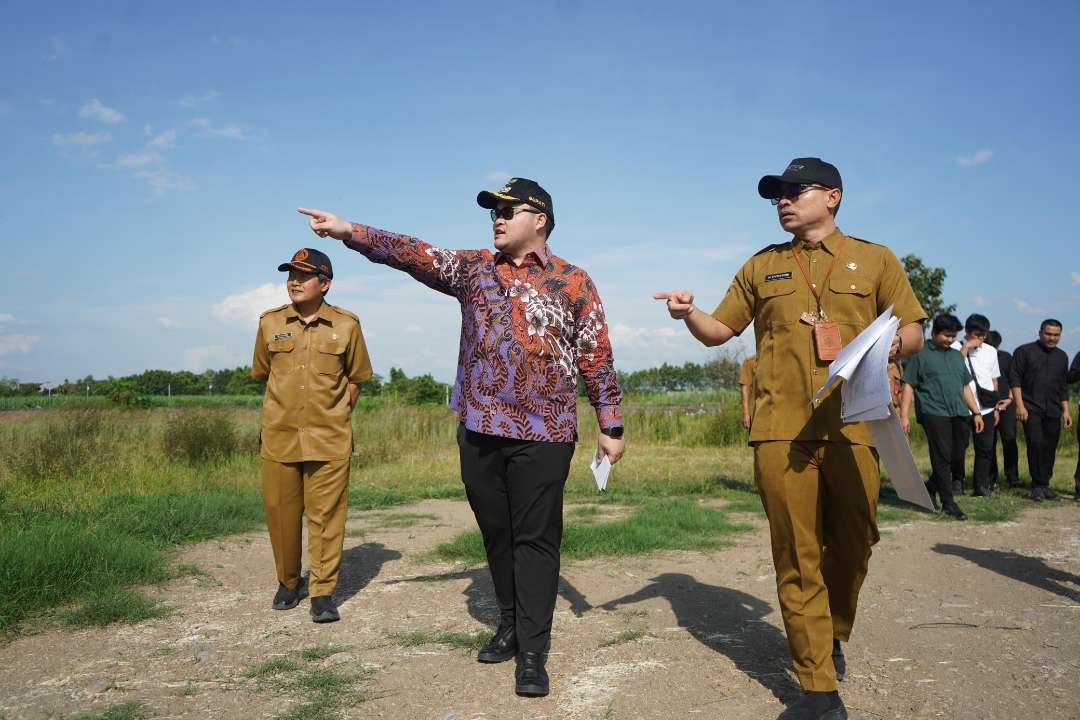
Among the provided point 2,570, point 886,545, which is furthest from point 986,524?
point 2,570

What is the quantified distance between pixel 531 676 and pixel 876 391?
1.91 meters

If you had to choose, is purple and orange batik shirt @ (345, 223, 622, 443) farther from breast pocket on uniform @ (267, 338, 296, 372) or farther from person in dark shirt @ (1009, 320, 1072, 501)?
person in dark shirt @ (1009, 320, 1072, 501)

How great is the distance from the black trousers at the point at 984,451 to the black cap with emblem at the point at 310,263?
7.82 m

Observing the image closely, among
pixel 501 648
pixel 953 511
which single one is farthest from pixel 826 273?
pixel 953 511

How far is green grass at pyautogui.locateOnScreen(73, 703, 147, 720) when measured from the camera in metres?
3.26

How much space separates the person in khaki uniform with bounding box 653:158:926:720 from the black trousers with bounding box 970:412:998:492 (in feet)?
23.4

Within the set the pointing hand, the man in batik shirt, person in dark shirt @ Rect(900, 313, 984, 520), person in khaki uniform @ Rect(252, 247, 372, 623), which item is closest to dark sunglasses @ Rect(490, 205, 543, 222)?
the man in batik shirt

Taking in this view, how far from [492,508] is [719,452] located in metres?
13.0

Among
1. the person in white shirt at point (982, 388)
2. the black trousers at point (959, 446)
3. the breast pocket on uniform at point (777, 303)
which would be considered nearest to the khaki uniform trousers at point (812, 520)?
the breast pocket on uniform at point (777, 303)

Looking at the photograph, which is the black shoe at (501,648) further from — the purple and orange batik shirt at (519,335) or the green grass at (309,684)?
the purple and orange batik shirt at (519,335)

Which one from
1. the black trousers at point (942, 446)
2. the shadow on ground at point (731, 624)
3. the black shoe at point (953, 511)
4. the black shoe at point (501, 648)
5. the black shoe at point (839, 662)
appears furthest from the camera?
the black trousers at point (942, 446)

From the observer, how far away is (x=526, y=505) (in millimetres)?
3842

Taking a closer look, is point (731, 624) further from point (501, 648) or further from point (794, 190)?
point (794, 190)

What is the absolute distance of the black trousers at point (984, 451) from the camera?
9773mm
